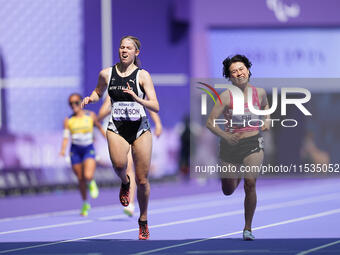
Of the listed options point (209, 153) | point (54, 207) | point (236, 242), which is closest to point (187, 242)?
point (236, 242)

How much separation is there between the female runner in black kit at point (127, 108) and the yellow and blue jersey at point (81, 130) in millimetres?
5353

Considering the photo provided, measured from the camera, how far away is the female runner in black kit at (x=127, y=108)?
9.94 metres

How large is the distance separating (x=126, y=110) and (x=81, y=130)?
18.8 ft

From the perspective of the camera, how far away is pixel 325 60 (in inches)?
1155

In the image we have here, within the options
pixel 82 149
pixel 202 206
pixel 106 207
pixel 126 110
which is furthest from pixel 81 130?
pixel 126 110

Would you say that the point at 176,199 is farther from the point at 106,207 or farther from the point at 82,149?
the point at 82,149

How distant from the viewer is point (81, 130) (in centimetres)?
1562

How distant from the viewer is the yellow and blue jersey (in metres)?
15.6

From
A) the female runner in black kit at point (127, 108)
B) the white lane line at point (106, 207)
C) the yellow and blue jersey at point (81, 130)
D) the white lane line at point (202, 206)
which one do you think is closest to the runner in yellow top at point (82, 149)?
the yellow and blue jersey at point (81, 130)

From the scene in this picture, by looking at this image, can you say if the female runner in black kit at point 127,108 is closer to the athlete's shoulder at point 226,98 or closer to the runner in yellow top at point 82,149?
the athlete's shoulder at point 226,98

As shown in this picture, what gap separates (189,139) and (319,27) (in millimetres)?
5857

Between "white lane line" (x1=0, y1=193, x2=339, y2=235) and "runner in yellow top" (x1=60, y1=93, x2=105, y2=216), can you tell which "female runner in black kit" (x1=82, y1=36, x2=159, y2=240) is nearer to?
"white lane line" (x1=0, y1=193, x2=339, y2=235)

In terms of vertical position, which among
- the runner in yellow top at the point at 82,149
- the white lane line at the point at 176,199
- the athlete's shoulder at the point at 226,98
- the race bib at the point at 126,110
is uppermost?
the athlete's shoulder at the point at 226,98

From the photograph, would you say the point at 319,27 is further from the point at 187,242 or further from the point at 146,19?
the point at 187,242
